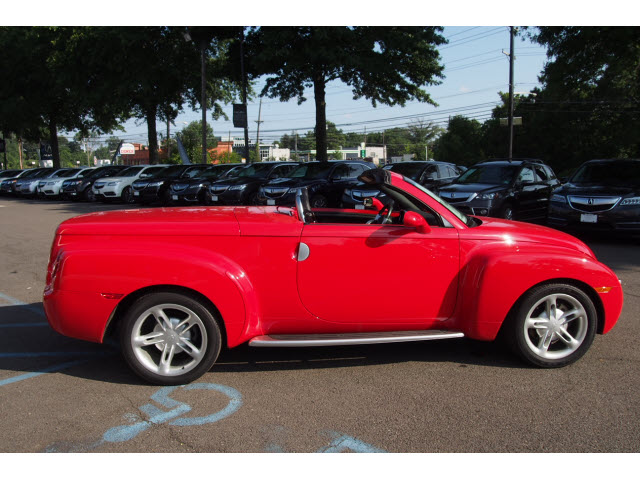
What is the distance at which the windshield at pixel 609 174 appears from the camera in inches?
410

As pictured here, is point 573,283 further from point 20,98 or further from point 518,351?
point 20,98

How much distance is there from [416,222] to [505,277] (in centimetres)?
81

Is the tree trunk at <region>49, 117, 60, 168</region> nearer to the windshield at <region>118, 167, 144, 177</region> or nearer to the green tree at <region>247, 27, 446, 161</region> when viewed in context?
the windshield at <region>118, 167, 144, 177</region>

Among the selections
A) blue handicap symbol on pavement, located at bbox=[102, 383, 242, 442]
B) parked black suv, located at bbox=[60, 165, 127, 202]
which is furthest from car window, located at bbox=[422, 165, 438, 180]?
parked black suv, located at bbox=[60, 165, 127, 202]

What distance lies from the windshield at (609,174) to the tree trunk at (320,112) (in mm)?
12456

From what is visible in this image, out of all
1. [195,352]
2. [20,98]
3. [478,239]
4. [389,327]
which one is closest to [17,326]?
[195,352]

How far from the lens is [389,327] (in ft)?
13.6

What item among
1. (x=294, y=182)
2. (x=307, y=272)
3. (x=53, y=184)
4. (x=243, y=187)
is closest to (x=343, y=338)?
(x=307, y=272)

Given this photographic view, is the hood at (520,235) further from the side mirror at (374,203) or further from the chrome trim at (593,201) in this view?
the chrome trim at (593,201)

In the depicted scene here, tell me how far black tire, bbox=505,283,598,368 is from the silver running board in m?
0.50

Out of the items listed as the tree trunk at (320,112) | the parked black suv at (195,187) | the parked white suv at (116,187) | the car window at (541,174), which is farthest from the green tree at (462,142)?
the car window at (541,174)

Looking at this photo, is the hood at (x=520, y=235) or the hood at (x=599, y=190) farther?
the hood at (x=599, y=190)

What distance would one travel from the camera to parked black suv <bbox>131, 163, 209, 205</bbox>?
2036 cm

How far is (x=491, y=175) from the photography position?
12.3m
